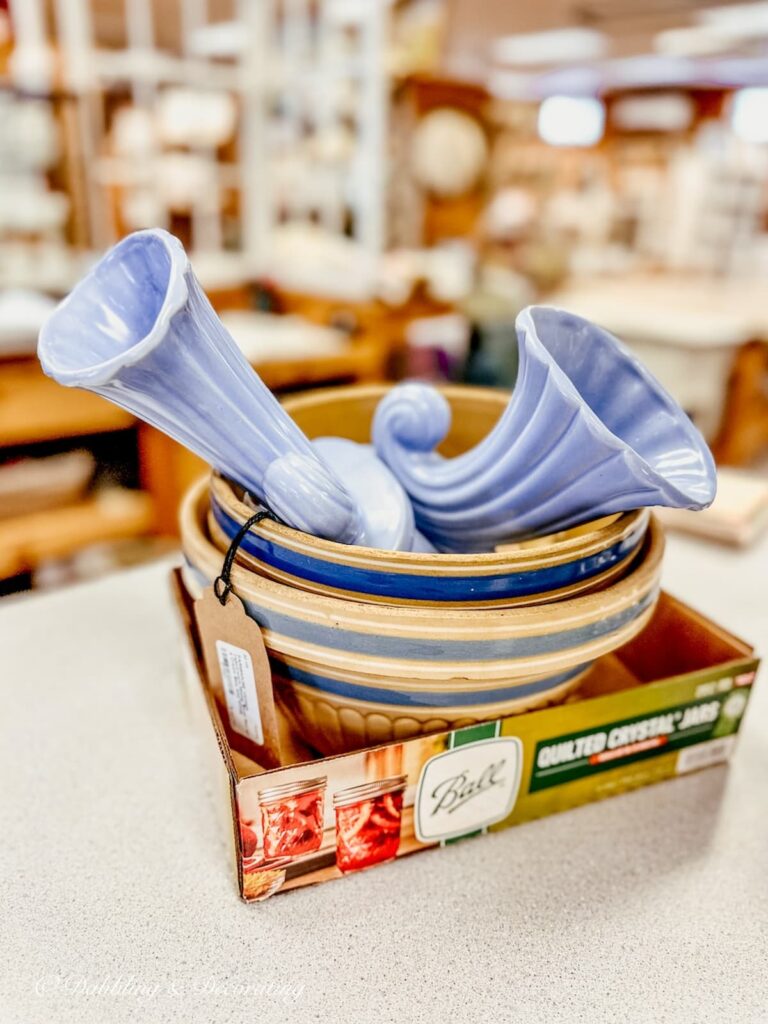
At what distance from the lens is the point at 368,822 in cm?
55

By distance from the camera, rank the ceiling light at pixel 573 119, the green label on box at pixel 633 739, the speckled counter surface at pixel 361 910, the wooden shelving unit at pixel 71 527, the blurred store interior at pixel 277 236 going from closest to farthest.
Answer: the speckled counter surface at pixel 361 910
the green label on box at pixel 633 739
the wooden shelving unit at pixel 71 527
the blurred store interior at pixel 277 236
the ceiling light at pixel 573 119

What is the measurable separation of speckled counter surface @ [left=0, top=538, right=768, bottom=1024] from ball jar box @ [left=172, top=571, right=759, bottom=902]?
0.07ft

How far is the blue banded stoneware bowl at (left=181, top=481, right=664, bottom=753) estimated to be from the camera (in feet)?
1.63

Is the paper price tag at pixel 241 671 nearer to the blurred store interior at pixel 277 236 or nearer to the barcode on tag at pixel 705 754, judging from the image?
the barcode on tag at pixel 705 754

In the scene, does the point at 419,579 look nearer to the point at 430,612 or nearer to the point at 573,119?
the point at 430,612

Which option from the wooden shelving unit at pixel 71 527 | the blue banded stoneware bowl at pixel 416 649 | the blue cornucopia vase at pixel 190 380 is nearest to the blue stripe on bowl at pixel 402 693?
the blue banded stoneware bowl at pixel 416 649

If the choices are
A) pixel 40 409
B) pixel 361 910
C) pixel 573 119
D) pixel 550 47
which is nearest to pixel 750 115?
pixel 573 119

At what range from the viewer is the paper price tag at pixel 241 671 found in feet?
1.75

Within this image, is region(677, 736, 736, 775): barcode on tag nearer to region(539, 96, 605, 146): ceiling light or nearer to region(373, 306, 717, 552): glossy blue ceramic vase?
region(373, 306, 717, 552): glossy blue ceramic vase

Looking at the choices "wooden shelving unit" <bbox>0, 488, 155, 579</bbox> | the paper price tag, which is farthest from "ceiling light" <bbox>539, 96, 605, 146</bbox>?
the paper price tag

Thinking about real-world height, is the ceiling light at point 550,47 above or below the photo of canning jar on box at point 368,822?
above

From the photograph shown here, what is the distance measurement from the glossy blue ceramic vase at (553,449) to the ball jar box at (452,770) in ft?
0.50

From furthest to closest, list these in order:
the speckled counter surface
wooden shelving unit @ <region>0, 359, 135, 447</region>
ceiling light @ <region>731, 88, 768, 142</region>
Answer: ceiling light @ <region>731, 88, 768, 142</region>
wooden shelving unit @ <region>0, 359, 135, 447</region>
the speckled counter surface

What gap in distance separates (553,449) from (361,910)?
1.14 ft
